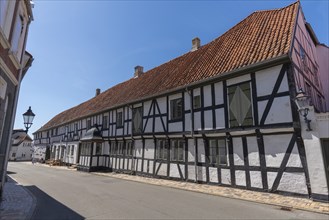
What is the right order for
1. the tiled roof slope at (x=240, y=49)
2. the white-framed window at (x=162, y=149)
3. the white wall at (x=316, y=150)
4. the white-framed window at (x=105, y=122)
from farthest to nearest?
1. the white-framed window at (x=105, y=122)
2. the white-framed window at (x=162, y=149)
3. the tiled roof slope at (x=240, y=49)
4. the white wall at (x=316, y=150)

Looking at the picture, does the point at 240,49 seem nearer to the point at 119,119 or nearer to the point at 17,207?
the point at 119,119

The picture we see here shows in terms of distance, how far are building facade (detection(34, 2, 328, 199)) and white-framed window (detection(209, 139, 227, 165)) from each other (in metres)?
0.05

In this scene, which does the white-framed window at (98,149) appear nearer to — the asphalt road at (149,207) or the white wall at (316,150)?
the asphalt road at (149,207)

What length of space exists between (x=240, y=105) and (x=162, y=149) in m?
5.74

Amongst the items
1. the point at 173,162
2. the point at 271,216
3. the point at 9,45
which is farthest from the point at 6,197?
the point at 271,216

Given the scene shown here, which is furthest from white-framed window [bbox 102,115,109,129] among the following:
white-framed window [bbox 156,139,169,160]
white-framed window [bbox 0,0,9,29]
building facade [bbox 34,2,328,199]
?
white-framed window [bbox 0,0,9,29]

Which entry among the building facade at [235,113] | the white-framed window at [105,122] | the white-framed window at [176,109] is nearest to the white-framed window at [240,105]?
the building facade at [235,113]

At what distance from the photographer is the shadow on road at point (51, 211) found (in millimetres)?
5832

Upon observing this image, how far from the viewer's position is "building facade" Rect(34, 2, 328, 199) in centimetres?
852

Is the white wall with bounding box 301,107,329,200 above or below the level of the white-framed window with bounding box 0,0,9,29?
below

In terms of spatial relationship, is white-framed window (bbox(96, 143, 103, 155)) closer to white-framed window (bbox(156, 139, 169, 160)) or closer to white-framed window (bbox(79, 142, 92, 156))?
white-framed window (bbox(79, 142, 92, 156))

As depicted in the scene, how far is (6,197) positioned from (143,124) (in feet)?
27.7

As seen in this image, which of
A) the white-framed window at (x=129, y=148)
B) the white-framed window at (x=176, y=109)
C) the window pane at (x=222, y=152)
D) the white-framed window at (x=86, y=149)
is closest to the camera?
the window pane at (x=222, y=152)

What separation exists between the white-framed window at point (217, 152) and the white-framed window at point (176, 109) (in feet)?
8.22
